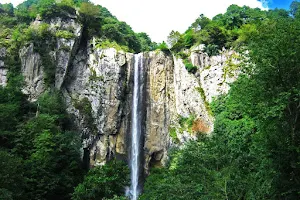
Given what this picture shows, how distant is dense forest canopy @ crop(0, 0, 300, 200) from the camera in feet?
39.4

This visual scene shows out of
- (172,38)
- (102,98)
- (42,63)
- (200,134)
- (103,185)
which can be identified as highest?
(172,38)

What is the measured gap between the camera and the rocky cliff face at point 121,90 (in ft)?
89.5

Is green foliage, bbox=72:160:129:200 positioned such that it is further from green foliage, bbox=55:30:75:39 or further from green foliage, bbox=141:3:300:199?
green foliage, bbox=55:30:75:39

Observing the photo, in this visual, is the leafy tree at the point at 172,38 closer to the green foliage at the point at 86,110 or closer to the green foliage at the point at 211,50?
the green foliage at the point at 211,50

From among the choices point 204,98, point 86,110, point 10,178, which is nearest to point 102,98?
point 86,110

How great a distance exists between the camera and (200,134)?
17.8 m

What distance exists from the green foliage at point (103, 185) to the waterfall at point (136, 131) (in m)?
6.94

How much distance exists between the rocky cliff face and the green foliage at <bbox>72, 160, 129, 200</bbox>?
7972mm

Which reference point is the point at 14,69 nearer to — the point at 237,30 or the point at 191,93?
the point at 191,93

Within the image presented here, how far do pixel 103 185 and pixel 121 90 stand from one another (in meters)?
12.6

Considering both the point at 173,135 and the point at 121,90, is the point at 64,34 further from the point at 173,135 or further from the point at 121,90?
the point at 173,135

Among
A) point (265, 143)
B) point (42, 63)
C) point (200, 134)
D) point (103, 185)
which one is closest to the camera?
point (265, 143)

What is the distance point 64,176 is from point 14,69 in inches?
518

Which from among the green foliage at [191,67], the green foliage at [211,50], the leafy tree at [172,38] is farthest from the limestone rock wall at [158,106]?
the leafy tree at [172,38]
